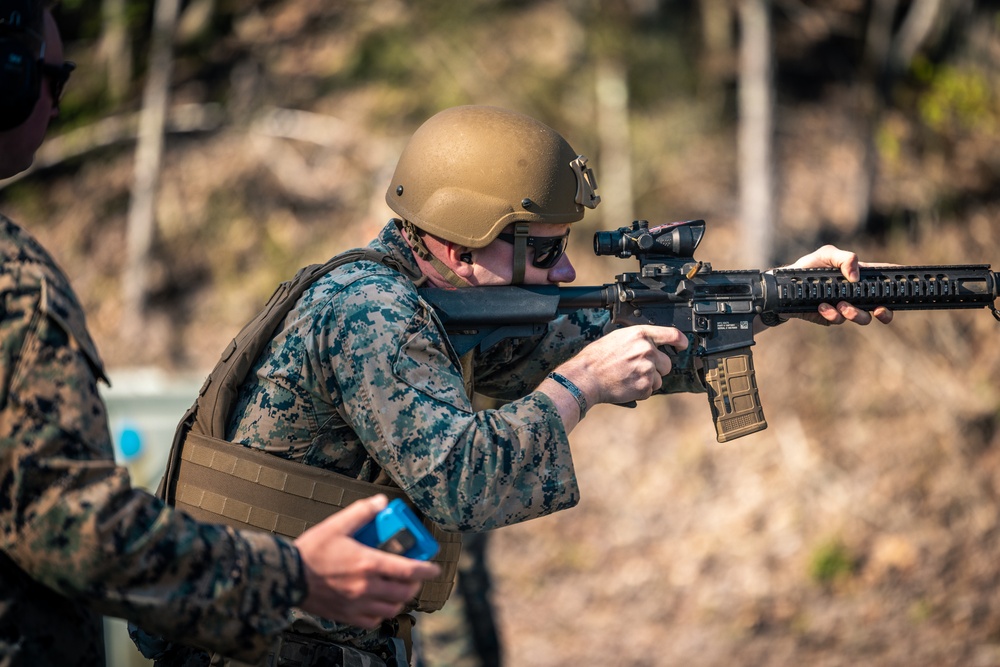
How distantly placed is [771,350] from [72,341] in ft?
25.7

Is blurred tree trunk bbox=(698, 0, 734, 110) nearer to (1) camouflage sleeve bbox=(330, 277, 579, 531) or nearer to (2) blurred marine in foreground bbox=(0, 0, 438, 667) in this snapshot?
(1) camouflage sleeve bbox=(330, 277, 579, 531)

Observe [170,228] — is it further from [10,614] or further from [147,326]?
[10,614]

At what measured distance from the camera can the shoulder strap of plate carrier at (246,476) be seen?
2.88 metres

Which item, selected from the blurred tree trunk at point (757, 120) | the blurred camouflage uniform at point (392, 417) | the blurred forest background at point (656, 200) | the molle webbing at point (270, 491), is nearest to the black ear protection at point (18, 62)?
the blurred camouflage uniform at point (392, 417)

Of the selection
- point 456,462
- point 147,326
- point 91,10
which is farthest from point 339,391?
point 91,10


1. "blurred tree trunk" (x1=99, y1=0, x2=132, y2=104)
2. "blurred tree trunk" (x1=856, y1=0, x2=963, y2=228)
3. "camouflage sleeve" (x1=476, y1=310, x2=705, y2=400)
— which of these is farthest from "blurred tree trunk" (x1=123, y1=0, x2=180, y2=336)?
"camouflage sleeve" (x1=476, y1=310, x2=705, y2=400)

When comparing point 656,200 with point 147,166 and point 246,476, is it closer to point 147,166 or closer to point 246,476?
point 147,166

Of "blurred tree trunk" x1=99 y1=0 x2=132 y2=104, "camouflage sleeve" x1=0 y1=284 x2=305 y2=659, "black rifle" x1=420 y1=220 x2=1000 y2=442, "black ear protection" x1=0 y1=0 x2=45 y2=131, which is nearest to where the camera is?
"camouflage sleeve" x1=0 y1=284 x2=305 y2=659

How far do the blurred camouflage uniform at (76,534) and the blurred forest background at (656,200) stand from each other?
588 cm

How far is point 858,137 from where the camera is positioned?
10.3 m

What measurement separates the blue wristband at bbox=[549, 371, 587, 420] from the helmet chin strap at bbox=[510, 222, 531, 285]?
1.46 ft

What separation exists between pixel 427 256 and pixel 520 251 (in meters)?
0.29

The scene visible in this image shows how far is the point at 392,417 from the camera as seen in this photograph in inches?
106

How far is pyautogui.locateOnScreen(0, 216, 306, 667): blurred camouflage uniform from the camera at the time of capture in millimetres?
1950
